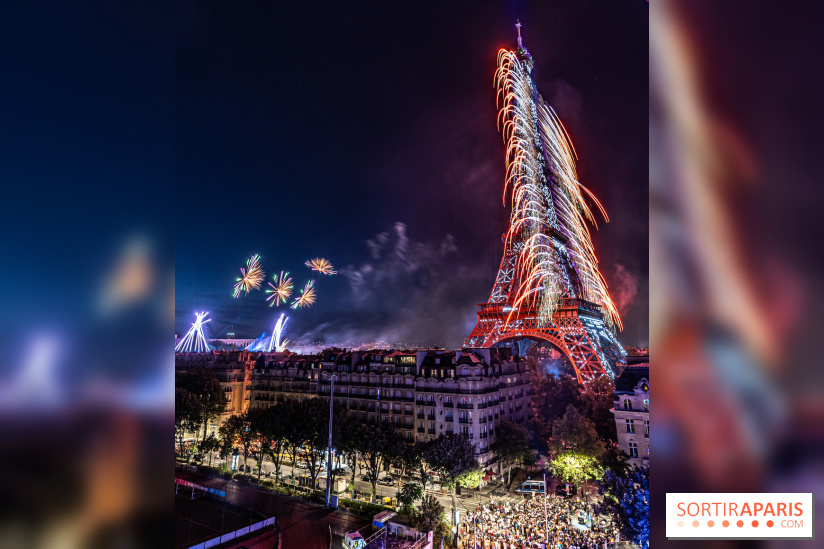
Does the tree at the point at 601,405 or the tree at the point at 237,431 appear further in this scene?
the tree at the point at 237,431

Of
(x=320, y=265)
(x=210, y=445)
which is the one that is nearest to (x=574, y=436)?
(x=320, y=265)

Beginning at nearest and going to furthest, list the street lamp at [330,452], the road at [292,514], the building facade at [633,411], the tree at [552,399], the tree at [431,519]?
the road at [292,514]
the tree at [431,519]
the building facade at [633,411]
the street lamp at [330,452]
the tree at [552,399]

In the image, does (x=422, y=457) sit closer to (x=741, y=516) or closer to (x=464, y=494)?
(x=464, y=494)

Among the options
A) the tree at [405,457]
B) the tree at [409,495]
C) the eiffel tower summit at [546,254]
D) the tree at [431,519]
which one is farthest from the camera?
the tree at [405,457]

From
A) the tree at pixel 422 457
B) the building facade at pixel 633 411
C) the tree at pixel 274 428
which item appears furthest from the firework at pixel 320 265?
the building facade at pixel 633 411

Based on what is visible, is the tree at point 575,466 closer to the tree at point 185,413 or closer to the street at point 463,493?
the street at point 463,493

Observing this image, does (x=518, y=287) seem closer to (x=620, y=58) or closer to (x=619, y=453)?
(x=619, y=453)
